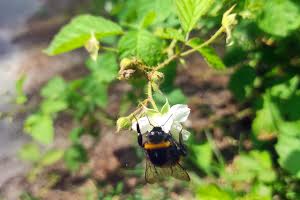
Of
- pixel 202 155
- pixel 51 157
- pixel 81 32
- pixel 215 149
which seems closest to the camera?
pixel 81 32

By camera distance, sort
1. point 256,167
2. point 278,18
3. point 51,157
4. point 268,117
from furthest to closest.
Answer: point 51,157
point 268,117
point 256,167
point 278,18

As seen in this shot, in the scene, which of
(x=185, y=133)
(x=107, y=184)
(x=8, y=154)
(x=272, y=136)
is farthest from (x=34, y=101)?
(x=185, y=133)

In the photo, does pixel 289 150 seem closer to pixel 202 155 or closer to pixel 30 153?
pixel 202 155

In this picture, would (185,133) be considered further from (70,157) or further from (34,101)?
(34,101)

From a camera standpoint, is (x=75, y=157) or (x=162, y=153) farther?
(x=75, y=157)

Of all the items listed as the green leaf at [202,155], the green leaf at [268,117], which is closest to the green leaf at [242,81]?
the green leaf at [268,117]

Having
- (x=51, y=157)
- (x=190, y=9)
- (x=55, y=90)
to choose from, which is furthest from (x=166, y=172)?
(x=51, y=157)

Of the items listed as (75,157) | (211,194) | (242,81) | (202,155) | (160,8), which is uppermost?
(160,8)
